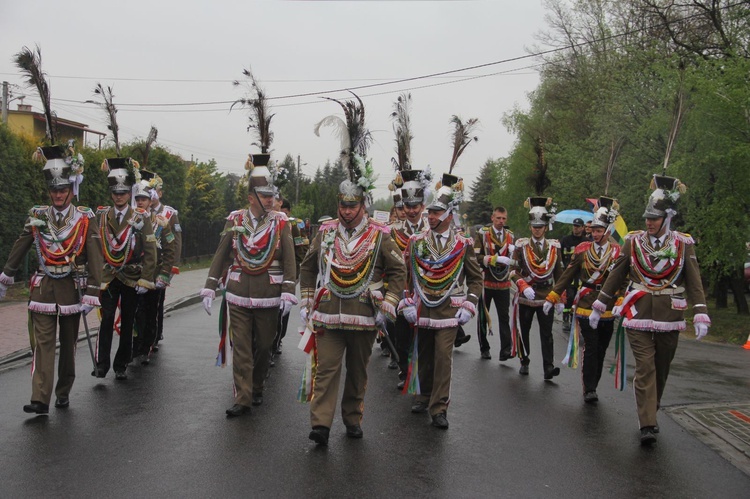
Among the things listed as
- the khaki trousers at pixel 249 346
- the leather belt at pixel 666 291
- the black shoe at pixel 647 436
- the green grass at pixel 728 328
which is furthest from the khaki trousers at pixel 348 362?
the green grass at pixel 728 328

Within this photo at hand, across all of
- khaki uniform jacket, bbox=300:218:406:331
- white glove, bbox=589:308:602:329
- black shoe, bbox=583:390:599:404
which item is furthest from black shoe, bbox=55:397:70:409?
black shoe, bbox=583:390:599:404

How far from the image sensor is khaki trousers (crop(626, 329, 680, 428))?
693cm

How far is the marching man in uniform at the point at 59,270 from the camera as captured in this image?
7.20 meters

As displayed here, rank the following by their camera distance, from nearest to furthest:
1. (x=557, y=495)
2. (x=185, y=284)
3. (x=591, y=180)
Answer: (x=557, y=495) < (x=185, y=284) < (x=591, y=180)

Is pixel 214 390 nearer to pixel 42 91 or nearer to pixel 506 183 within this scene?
pixel 42 91

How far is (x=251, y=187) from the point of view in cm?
779

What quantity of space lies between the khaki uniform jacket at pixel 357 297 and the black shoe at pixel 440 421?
1.12 metres

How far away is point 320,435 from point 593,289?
13.6ft

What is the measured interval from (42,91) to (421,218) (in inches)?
177

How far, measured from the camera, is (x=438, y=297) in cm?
737

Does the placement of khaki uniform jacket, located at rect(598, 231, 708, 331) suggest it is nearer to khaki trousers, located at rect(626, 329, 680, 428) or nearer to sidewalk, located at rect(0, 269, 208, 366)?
khaki trousers, located at rect(626, 329, 680, 428)

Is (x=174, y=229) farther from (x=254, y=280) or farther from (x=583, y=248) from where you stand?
(x=583, y=248)

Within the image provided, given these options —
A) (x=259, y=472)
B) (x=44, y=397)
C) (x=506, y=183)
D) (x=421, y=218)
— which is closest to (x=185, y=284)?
(x=421, y=218)

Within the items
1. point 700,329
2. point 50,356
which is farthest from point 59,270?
point 700,329
